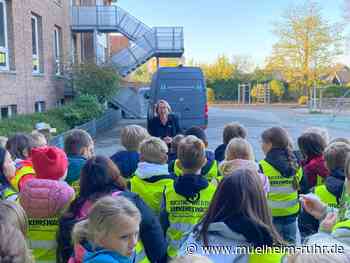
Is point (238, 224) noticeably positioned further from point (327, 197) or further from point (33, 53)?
point (33, 53)

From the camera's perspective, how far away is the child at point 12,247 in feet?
6.24

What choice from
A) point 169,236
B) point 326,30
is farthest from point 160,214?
point 326,30

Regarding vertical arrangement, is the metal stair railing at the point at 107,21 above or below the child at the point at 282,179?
above

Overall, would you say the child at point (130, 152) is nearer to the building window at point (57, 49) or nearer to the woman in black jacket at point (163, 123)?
the woman in black jacket at point (163, 123)

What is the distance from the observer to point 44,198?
2.94 m

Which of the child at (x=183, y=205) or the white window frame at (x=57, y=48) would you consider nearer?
the child at (x=183, y=205)

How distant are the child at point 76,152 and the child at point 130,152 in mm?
410

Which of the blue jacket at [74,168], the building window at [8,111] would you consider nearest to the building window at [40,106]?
the building window at [8,111]

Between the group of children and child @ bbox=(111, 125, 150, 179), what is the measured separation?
0.01 m

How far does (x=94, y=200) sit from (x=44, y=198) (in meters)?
0.37

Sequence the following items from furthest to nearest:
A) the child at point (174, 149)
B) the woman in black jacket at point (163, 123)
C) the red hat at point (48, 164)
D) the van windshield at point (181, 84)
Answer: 1. the van windshield at point (181, 84)
2. the woman in black jacket at point (163, 123)
3. the child at point (174, 149)
4. the red hat at point (48, 164)

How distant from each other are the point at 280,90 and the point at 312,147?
47647 mm

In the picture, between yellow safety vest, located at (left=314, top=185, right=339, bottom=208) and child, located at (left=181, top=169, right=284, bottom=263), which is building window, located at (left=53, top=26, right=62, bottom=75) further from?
child, located at (left=181, top=169, right=284, bottom=263)

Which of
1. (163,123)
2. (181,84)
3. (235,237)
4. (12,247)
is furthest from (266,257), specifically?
(181,84)
